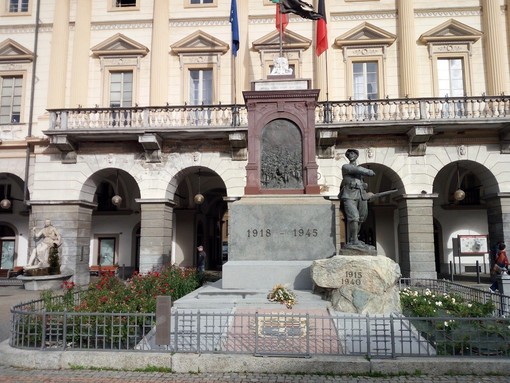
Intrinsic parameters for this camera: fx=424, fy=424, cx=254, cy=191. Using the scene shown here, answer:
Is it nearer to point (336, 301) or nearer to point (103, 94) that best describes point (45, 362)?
point (336, 301)

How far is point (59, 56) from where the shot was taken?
2189 cm

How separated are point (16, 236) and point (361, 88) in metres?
20.9

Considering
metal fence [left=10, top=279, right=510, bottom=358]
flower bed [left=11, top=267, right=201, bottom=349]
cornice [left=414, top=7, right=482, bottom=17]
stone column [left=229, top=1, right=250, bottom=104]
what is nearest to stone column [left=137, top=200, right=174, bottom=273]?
stone column [left=229, top=1, right=250, bottom=104]

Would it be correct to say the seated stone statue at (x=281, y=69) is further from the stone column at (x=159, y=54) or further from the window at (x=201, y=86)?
the stone column at (x=159, y=54)

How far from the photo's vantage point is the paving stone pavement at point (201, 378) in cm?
581

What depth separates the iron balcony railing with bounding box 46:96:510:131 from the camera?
1880cm

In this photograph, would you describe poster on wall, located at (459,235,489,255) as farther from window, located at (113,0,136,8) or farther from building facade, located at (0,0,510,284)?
window, located at (113,0,136,8)

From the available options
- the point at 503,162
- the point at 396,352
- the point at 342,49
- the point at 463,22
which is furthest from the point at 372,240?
the point at 396,352

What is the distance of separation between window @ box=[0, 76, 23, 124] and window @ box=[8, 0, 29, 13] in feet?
12.6

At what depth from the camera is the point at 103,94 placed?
22.2 m

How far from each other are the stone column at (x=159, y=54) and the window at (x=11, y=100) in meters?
7.33

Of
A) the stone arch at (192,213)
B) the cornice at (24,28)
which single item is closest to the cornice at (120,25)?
the cornice at (24,28)

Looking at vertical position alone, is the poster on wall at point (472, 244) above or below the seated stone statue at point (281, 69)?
below

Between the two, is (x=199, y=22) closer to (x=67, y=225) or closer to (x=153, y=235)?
(x=153, y=235)
